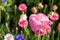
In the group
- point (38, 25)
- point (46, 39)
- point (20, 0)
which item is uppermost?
point (20, 0)

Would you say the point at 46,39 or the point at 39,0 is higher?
the point at 39,0

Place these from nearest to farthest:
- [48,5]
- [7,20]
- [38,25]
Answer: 1. [38,25]
2. [7,20]
3. [48,5]

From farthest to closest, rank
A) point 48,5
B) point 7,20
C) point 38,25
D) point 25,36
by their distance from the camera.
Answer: point 48,5, point 7,20, point 25,36, point 38,25

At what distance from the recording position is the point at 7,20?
1358mm

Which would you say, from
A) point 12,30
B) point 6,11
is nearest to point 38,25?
point 12,30

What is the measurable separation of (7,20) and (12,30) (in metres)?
0.10

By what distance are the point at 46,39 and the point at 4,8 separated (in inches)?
15.3

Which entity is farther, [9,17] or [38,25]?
[9,17]

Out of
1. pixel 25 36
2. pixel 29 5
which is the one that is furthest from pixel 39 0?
pixel 25 36

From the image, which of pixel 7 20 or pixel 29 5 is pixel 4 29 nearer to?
pixel 7 20

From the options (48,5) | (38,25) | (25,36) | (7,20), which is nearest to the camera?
(38,25)

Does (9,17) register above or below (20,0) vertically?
below

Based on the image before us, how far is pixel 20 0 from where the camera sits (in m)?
1.50

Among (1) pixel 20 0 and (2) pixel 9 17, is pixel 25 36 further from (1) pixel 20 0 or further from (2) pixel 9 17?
(1) pixel 20 0
